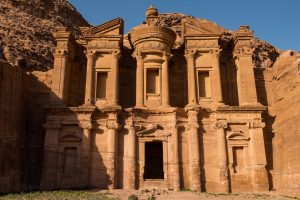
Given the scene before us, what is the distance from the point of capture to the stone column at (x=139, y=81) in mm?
22105

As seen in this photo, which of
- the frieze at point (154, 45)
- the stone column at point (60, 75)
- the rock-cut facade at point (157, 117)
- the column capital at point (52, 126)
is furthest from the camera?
the frieze at point (154, 45)

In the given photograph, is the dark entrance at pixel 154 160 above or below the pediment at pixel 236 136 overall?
below

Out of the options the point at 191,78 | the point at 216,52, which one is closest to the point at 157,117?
the point at 191,78

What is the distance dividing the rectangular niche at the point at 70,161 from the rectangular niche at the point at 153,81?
604 centimetres

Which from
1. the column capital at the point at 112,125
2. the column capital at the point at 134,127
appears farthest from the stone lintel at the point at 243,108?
the column capital at the point at 112,125

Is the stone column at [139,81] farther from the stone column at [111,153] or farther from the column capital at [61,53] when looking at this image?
the column capital at [61,53]

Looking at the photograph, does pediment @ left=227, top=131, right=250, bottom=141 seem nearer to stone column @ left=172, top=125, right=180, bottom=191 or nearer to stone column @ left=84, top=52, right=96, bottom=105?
stone column @ left=172, top=125, right=180, bottom=191

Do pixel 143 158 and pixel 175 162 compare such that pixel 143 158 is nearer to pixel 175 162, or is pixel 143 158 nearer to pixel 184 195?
pixel 175 162

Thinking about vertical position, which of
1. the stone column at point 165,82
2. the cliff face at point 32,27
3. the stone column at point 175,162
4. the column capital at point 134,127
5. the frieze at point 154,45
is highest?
the cliff face at point 32,27

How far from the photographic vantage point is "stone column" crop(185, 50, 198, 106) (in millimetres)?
22047

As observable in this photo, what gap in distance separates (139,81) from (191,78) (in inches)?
127

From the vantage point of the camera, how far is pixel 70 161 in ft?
70.3

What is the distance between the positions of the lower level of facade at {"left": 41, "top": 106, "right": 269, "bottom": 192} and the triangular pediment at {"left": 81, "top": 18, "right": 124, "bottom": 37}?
17.2ft

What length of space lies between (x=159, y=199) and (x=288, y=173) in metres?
7.77
